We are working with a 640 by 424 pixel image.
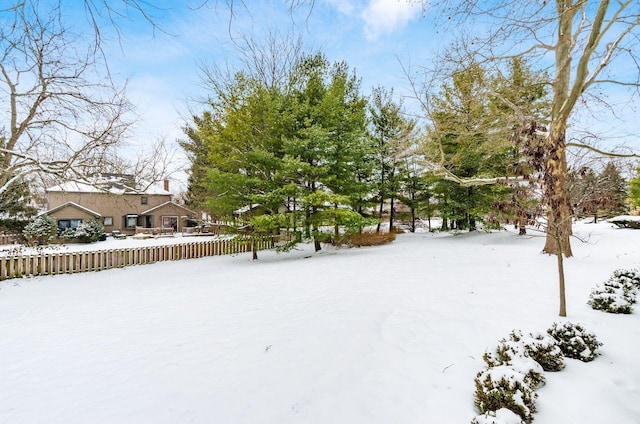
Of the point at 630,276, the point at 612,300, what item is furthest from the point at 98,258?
the point at 630,276

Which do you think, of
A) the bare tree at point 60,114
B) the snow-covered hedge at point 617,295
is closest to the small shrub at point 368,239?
the snow-covered hedge at point 617,295

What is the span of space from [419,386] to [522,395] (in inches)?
35.0

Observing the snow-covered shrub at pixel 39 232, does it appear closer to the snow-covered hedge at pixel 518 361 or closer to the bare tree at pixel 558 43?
the snow-covered hedge at pixel 518 361

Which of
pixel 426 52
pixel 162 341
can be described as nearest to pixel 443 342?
pixel 162 341

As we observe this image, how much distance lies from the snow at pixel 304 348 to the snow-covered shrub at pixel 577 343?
12cm

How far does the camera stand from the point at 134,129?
8.65 m

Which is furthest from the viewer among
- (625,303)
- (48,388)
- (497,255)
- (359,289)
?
(497,255)

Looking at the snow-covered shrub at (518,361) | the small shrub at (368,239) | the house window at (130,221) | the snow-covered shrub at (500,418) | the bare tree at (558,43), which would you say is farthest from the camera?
the house window at (130,221)

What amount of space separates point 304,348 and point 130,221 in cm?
2887

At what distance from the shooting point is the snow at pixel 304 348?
260 centimetres

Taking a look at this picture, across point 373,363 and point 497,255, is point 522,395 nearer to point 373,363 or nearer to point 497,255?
point 373,363

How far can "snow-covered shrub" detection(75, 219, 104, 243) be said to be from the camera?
730 inches

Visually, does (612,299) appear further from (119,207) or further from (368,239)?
(119,207)

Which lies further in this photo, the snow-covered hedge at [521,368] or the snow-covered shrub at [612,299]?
the snow-covered shrub at [612,299]
